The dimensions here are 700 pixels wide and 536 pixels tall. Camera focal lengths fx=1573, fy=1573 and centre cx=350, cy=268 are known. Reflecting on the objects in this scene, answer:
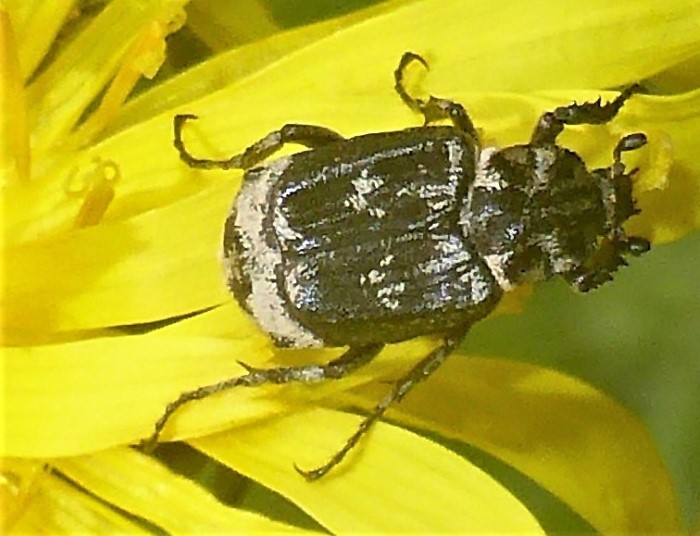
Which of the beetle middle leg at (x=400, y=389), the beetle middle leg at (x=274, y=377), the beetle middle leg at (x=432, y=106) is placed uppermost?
the beetle middle leg at (x=432, y=106)

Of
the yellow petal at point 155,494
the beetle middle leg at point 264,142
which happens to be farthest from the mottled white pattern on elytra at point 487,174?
the yellow petal at point 155,494

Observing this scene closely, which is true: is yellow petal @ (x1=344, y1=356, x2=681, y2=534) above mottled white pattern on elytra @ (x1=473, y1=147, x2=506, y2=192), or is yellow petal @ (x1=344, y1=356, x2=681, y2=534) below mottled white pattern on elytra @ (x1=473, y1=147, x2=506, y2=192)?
below

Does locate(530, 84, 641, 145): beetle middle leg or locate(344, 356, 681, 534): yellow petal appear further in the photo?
locate(344, 356, 681, 534): yellow petal

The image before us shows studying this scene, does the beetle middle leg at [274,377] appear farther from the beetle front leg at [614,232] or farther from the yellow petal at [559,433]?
the beetle front leg at [614,232]

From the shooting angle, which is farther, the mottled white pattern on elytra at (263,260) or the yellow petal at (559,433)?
the yellow petal at (559,433)

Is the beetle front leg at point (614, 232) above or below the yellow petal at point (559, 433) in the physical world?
above

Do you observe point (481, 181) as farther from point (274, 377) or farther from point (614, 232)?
point (274, 377)

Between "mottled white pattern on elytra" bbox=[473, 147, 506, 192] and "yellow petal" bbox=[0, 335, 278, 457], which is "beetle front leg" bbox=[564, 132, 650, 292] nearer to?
"mottled white pattern on elytra" bbox=[473, 147, 506, 192]

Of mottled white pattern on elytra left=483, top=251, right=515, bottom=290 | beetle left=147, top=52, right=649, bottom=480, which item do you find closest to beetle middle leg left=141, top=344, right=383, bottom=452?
beetle left=147, top=52, right=649, bottom=480

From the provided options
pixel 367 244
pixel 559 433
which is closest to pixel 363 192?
pixel 367 244
